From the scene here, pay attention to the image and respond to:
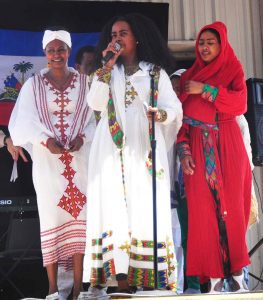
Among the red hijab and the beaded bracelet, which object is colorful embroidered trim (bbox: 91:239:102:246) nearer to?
the beaded bracelet

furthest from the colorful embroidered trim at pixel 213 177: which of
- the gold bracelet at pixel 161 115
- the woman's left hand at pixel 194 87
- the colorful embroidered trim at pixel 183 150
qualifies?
the gold bracelet at pixel 161 115

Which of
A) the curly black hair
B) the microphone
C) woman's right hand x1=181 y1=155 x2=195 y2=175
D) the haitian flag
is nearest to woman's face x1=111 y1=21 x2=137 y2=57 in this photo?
A: the curly black hair

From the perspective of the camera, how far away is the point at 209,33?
5441 mm

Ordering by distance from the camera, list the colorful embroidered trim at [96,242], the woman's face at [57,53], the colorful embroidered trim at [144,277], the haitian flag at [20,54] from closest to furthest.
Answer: the colorful embroidered trim at [144,277]
the colorful embroidered trim at [96,242]
the woman's face at [57,53]
the haitian flag at [20,54]

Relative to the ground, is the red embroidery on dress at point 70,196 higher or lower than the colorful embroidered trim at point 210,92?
lower

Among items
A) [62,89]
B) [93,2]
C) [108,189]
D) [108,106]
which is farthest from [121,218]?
[93,2]

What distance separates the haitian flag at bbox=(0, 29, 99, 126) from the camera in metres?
6.74

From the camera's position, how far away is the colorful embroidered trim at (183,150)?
5.28 meters

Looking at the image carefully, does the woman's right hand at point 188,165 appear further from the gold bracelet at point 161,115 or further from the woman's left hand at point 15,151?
the woman's left hand at point 15,151

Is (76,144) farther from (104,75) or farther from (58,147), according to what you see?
(104,75)

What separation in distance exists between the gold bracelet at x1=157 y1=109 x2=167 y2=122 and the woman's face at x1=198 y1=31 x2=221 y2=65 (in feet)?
1.97

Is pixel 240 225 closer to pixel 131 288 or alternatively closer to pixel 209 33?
pixel 131 288

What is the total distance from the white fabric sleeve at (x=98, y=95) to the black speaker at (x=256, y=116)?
161 cm

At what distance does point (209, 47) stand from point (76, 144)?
1088 mm
